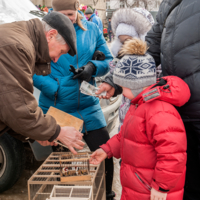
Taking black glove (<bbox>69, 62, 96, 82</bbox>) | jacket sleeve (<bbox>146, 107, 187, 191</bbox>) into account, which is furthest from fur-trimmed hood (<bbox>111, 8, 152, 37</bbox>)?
jacket sleeve (<bbox>146, 107, 187, 191</bbox>)

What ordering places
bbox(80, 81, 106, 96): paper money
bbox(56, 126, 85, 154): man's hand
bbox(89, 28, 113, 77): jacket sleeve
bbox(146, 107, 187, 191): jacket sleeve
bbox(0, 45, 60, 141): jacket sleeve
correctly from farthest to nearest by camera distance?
bbox(89, 28, 113, 77): jacket sleeve, bbox(80, 81, 106, 96): paper money, bbox(56, 126, 85, 154): man's hand, bbox(146, 107, 187, 191): jacket sleeve, bbox(0, 45, 60, 141): jacket sleeve

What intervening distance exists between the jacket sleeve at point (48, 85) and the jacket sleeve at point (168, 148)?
1.11 metres

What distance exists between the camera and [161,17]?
5.90 feet

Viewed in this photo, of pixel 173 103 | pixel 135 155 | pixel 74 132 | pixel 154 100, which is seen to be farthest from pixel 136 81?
pixel 74 132

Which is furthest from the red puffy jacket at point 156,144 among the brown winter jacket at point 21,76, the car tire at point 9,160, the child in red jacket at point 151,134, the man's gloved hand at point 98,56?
the car tire at point 9,160

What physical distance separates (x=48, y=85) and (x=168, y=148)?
1307 millimetres

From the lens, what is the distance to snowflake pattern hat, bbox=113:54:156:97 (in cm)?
166

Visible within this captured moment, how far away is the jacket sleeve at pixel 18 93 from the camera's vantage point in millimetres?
1318

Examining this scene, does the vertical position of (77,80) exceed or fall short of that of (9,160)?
it exceeds it

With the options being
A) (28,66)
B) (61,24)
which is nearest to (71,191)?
(28,66)

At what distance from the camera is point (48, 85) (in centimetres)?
225

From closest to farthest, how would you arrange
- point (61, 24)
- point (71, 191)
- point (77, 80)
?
point (61, 24) < point (71, 191) < point (77, 80)

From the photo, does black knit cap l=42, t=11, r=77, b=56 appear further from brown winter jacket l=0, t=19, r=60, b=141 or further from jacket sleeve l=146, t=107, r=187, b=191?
jacket sleeve l=146, t=107, r=187, b=191

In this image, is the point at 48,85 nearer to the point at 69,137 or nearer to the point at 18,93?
the point at 69,137
